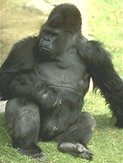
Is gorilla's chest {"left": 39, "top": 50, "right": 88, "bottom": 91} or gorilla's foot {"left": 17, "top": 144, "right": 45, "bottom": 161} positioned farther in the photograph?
gorilla's chest {"left": 39, "top": 50, "right": 88, "bottom": 91}

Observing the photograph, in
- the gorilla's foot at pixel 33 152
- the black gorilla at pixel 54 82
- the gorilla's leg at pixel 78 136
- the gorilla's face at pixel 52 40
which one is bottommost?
the gorilla's foot at pixel 33 152

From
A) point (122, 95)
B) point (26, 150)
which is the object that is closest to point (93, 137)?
point (122, 95)

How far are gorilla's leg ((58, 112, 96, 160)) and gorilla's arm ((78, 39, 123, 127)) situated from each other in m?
0.42

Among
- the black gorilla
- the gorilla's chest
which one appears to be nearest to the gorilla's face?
the black gorilla

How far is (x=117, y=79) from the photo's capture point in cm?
645

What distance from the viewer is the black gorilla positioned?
5809 millimetres

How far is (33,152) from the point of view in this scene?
575 cm

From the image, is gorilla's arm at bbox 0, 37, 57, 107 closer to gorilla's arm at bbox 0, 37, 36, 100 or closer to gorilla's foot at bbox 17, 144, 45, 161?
gorilla's arm at bbox 0, 37, 36, 100

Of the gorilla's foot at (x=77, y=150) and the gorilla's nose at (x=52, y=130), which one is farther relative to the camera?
the gorilla's nose at (x=52, y=130)

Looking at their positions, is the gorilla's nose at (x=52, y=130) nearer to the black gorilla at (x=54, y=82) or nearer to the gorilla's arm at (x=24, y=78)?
the black gorilla at (x=54, y=82)

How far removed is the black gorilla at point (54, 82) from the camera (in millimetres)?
5809

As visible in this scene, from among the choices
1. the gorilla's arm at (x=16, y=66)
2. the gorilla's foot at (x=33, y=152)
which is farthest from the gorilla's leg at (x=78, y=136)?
the gorilla's arm at (x=16, y=66)

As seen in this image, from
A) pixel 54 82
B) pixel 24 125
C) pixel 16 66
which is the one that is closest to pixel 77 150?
pixel 24 125

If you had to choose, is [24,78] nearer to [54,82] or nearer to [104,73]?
[54,82]
